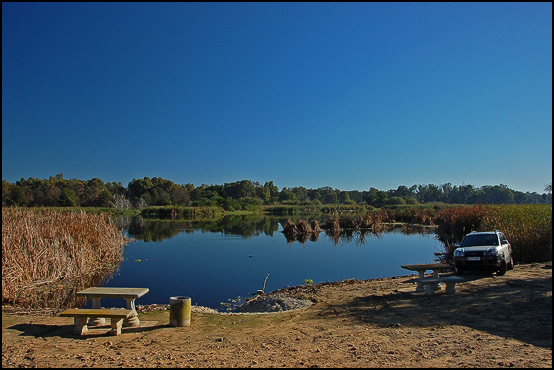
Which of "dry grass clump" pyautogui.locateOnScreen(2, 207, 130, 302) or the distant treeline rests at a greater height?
the distant treeline

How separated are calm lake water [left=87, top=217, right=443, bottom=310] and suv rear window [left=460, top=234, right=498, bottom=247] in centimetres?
394

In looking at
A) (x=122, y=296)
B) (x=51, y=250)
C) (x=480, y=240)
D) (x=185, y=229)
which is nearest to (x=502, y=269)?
(x=480, y=240)

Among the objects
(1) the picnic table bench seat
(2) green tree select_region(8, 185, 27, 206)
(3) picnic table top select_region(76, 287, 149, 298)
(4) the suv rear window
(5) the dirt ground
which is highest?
(2) green tree select_region(8, 185, 27, 206)

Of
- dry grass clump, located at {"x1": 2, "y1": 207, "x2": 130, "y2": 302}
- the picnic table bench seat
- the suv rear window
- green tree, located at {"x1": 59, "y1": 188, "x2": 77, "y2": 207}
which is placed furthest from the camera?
green tree, located at {"x1": 59, "y1": 188, "x2": 77, "y2": 207}

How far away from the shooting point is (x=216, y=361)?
5.79 m

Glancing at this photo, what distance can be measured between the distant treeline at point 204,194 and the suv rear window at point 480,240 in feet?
151

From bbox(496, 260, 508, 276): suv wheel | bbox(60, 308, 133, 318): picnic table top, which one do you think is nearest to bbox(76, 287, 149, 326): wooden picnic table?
bbox(60, 308, 133, 318): picnic table top

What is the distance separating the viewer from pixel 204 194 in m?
99.9

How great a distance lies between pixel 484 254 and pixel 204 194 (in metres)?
90.5

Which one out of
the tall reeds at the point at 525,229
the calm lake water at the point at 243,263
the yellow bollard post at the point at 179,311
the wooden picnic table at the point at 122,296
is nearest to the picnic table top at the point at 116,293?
the wooden picnic table at the point at 122,296

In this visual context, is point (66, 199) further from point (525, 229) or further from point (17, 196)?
point (525, 229)

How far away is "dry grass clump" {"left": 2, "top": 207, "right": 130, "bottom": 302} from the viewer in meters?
12.5

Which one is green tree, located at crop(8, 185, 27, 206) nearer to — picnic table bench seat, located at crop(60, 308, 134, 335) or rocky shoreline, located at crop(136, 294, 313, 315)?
rocky shoreline, located at crop(136, 294, 313, 315)

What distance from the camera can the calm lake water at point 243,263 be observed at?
14.6 meters
